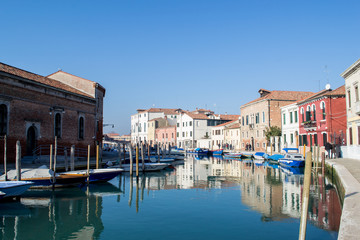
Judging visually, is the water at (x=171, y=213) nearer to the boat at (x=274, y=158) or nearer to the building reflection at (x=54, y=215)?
the building reflection at (x=54, y=215)

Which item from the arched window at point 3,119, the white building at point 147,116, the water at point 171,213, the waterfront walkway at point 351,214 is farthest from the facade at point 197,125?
the waterfront walkway at point 351,214

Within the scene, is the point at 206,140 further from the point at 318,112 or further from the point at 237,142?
the point at 318,112

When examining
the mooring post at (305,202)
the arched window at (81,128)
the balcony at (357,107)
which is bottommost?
the mooring post at (305,202)

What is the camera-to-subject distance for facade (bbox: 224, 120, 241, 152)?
46.4 meters

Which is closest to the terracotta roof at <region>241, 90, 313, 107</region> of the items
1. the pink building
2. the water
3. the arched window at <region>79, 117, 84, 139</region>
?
the arched window at <region>79, 117, 84, 139</region>

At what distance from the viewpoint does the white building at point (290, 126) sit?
1242 inches

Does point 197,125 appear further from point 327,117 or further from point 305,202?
point 305,202

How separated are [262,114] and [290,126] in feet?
19.4

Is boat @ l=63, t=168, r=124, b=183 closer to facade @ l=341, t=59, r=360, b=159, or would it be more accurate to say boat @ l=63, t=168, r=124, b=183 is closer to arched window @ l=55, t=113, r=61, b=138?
arched window @ l=55, t=113, r=61, b=138

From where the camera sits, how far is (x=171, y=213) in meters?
10.4

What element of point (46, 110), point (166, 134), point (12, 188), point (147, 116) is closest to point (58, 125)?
point (46, 110)

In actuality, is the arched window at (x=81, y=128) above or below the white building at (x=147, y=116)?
below

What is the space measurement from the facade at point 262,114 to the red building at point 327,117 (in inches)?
320

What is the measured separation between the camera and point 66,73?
27.5 meters
